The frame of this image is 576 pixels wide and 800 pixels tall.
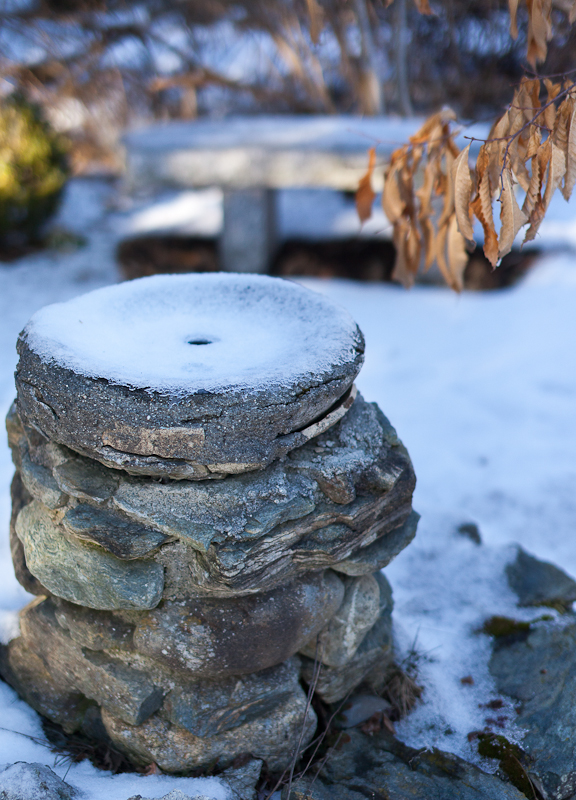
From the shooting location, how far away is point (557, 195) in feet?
17.7

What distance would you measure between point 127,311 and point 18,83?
4.78m

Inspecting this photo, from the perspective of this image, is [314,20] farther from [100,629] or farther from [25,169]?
[25,169]

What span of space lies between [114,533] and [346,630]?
0.69 metres

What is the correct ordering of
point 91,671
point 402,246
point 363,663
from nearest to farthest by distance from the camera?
1. point 91,671
2. point 363,663
3. point 402,246

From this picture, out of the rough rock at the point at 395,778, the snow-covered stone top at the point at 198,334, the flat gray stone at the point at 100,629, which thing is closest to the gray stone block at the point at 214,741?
the rough rock at the point at 395,778

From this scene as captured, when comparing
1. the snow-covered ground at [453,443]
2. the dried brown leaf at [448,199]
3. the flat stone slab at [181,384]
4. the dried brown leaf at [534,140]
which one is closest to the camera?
the flat stone slab at [181,384]

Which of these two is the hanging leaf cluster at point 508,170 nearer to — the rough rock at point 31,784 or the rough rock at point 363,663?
the rough rock at point 363,663

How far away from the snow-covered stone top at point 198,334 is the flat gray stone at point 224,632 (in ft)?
1.75

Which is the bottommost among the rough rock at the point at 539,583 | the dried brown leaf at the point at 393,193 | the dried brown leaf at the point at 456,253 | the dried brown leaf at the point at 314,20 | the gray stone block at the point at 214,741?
the rough rock at the point at 539,583

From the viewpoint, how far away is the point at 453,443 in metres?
3.05

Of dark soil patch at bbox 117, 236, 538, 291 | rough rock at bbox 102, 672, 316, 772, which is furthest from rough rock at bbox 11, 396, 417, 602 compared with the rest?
dark soil patch at bbox 117, 236, 538, 291

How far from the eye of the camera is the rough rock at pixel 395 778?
5.14 ft

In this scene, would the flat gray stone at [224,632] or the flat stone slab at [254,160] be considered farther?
the flat stone slab at [254,160]


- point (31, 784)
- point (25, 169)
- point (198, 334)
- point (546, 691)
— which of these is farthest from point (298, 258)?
point (31, 784)
